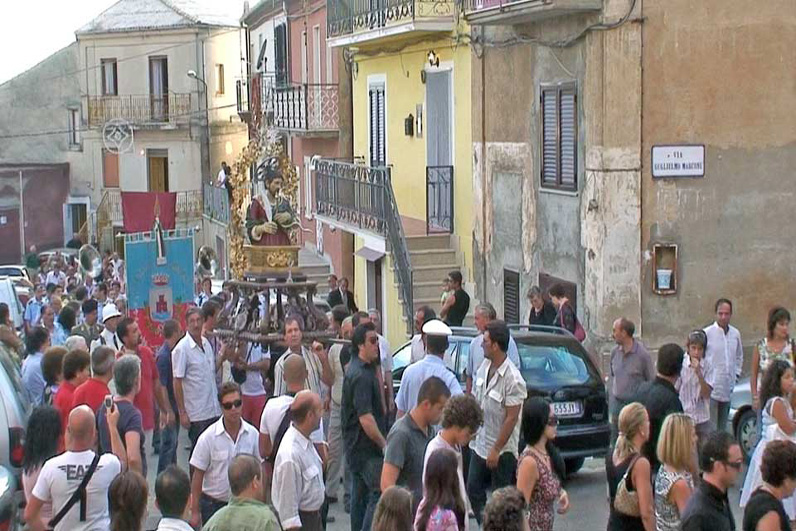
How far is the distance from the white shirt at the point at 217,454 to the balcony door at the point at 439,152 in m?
14.7

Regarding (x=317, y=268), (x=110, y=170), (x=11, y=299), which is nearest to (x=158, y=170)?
(x=110, y=170)

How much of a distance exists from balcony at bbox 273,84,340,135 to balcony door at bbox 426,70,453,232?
7.16 meters

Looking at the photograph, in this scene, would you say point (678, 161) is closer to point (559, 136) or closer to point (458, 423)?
point (559, 136)

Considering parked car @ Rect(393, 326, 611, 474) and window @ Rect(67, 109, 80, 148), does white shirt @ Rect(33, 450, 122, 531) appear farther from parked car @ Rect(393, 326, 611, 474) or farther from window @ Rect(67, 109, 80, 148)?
window @ Rect(67, 109, 80, 148)

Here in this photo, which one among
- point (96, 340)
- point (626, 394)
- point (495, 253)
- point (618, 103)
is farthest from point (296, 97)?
point (626, 394)

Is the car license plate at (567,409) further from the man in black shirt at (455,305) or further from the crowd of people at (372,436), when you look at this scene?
the man in black shirt at (455,305)

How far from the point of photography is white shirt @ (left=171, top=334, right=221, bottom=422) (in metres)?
12.4

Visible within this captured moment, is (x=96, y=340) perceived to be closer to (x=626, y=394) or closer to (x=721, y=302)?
(x=626, y=394)

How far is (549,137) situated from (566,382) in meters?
7.07

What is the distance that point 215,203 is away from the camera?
152 feet

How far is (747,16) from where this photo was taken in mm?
17328

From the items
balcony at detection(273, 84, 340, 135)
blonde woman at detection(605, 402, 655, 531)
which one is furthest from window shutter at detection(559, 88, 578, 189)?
balcony at detection(273, 84, 340, 135)

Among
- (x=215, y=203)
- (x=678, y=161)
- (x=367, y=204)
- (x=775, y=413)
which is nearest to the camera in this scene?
(x=775, y=413)

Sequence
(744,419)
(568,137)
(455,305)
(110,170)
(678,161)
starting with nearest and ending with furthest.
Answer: (744,419)
(678,161)
(455,305)
(568,137)
(110,170)
